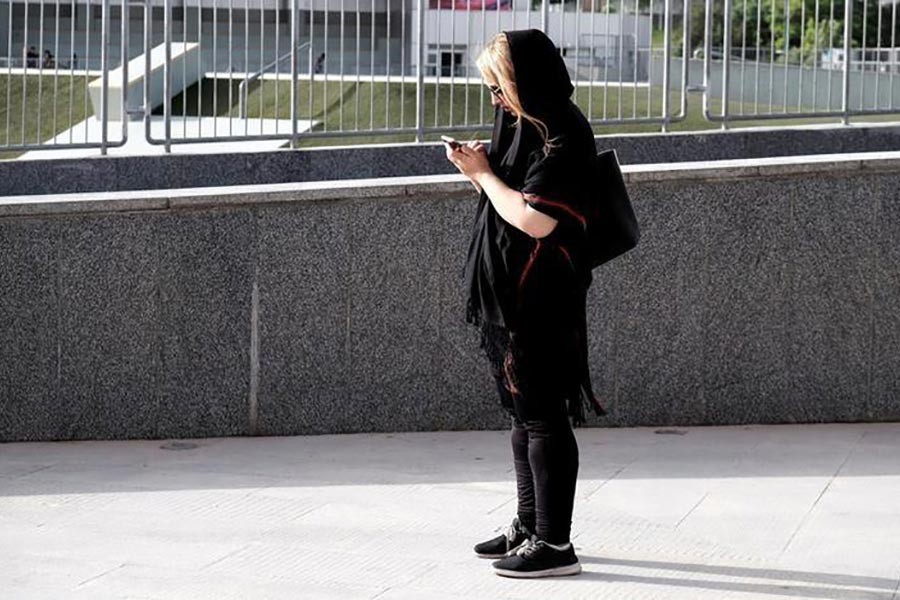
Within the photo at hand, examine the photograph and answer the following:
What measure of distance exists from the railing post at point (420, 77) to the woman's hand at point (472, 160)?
3.75 metres

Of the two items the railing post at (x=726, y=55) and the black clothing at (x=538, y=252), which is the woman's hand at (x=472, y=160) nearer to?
the black clothing at (x=538, y=252)

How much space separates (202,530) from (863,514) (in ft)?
8.19

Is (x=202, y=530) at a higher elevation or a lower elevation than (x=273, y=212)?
lower

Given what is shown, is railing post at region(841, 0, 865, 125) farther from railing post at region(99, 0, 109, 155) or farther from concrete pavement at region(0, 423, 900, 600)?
railing post at region(99, 0, 109, 155)

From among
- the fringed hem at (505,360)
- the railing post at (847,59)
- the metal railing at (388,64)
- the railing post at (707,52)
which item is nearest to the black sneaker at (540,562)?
the fringed hem at (505,360)

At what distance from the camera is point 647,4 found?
31.7ft

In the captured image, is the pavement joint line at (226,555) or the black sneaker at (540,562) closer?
the black sneaker at (540,562)

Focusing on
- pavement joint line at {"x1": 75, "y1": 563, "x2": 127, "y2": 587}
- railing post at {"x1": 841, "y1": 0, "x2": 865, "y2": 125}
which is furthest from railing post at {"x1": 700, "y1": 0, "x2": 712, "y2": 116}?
pavement joint line at {"x1": 75, "y1": 563, "x2": 127, "y2": 587}

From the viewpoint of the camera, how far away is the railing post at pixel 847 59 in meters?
9.84

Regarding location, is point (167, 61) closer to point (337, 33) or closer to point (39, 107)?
point (39, 107)

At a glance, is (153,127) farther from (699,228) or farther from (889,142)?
(889,142)

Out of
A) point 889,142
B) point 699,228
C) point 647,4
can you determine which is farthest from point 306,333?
point 889,142

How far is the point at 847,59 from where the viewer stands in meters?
9.85

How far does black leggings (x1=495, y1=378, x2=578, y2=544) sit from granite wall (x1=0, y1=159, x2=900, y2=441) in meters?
2.57
